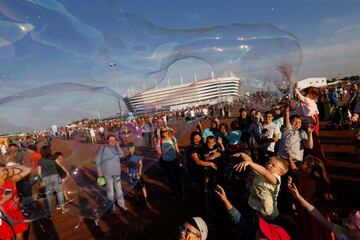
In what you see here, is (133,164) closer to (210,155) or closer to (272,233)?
(210,155)

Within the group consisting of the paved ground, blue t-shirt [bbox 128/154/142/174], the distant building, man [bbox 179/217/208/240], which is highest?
the distant building

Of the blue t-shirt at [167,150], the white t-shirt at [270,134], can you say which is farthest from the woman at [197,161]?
the white t-shirt at [270,134]

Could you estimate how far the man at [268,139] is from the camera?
22.5 ft

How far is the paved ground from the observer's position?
5496 millimetres

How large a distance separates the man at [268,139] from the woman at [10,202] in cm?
494

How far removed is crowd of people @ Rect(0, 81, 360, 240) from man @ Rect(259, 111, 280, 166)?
0.02m

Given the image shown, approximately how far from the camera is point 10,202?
402cm

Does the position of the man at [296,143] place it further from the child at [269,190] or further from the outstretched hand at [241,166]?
the outstretched hand at [241,166]

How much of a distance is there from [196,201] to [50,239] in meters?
3.21

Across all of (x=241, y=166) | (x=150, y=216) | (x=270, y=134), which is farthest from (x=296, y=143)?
(x=150, y=216)

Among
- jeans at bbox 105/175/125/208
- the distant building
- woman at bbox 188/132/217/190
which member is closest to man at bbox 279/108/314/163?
woman at bbox 188/132/217/190

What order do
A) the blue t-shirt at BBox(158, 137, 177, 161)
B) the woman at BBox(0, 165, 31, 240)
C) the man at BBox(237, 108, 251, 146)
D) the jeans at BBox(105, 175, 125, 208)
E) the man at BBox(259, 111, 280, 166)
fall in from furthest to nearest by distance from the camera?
the man at BBox(237, 108, 251, 146) < the man at BBox(259, 111, 280, 166) < the blue t-shirt at BBox(158, 137, 177, 161) < the jeans at BBox(105, 175, 125, 208) < the woman at BBox(0, 165, 31, 240)

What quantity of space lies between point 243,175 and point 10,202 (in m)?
4.74

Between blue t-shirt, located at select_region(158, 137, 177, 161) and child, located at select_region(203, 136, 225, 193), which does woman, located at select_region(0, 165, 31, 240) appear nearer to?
child, located at select_region(203, 136, 225, 193)
